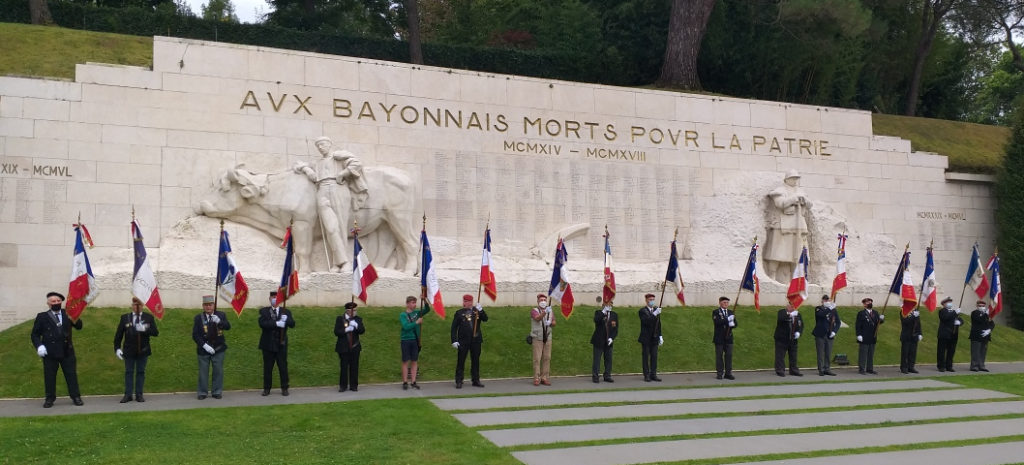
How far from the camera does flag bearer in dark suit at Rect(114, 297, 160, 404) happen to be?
13.0 metres

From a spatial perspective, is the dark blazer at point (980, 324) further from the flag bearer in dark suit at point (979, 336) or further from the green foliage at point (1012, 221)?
the green foliage at point (1012, 221)

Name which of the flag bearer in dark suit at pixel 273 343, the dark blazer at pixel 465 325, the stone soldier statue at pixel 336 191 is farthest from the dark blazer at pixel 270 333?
the stone soldier statue at pixel 336 191

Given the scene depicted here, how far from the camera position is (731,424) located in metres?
12.0

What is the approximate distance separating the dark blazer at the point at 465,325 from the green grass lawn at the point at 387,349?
3.38 feet

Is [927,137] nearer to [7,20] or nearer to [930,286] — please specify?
[930,286]

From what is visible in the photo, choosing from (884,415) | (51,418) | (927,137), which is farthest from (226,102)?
(927,137)

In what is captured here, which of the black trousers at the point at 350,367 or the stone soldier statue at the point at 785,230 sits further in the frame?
the stone soldier statue at the point at 785,230

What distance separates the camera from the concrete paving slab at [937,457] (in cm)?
1007

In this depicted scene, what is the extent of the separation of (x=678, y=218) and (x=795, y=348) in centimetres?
568

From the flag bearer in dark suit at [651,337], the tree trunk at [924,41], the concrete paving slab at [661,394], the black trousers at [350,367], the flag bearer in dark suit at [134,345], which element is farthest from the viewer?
the tree trunk at [924,41]

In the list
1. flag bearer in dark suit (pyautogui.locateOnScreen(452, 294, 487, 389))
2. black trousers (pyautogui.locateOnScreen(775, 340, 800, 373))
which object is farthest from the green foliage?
flag bearer in dark suit (pyautogui.locateOnScreen(452, 294, 487, 389))

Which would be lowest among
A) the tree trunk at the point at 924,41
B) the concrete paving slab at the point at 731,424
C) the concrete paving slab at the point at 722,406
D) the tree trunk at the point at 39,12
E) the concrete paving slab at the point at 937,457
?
the concrete paving slab at the point at 937,457

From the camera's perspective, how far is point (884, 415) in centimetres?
1289

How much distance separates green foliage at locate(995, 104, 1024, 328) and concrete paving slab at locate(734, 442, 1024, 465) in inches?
607
